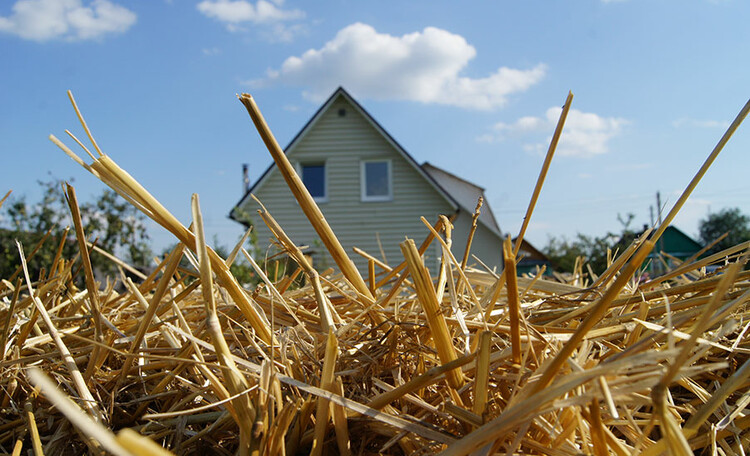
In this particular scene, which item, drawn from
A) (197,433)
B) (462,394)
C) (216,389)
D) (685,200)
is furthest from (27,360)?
(685,200)

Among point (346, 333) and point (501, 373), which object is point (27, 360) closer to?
point (346, 333)

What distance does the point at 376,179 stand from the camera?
16.4 metres

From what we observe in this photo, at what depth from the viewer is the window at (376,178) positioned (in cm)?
1616

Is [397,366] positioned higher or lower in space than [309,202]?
lower

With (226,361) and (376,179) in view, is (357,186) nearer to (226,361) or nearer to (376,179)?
(376,179)

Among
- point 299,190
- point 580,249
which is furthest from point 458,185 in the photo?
point 299,190

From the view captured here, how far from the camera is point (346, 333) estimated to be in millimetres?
986

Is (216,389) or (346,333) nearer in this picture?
(216,389)

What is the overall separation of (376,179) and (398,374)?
613 inches

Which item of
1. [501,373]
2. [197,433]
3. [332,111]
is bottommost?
[197,433]

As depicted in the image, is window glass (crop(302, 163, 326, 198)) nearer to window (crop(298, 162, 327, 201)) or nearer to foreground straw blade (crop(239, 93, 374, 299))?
window (crop(298, 162, 327, 201))

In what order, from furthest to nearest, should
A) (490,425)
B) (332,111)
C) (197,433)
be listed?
(332,111), (197,433), (490,425)

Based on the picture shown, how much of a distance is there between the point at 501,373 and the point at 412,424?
20cm

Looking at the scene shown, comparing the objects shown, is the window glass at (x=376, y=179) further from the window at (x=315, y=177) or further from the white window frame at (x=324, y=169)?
the window at (x=315, y=177)
